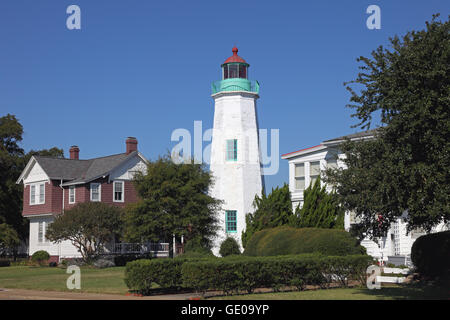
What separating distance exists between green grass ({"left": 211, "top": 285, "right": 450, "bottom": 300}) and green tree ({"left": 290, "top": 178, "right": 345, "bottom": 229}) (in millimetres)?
9626

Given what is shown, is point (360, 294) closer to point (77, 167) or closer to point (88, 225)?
point (88, 225)

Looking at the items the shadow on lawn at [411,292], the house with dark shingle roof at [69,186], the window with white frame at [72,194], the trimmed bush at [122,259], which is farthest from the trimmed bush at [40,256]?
the shadow on lawn at [411,292]

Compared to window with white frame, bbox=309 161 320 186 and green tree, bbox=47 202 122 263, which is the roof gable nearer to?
green tree, bbox=47 202 122 263

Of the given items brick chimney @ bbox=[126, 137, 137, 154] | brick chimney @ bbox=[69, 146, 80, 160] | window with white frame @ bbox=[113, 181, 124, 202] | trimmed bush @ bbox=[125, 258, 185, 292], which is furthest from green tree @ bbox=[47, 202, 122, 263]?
trimmed bush @ bbox=[125, 258, 185, 292]

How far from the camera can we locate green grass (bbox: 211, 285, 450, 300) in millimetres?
19109

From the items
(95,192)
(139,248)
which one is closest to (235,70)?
(95,192)

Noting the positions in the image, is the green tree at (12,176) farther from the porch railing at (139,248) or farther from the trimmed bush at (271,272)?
the trimmed bush at (271,272)

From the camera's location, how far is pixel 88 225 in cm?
3831

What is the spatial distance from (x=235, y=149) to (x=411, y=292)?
20.1m

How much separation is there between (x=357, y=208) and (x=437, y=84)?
5.13m

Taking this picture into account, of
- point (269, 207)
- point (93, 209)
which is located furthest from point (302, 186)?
point (93, 209)

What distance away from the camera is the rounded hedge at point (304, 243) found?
81.6 ft

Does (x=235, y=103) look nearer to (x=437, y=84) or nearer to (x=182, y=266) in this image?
(x=182, y=266)

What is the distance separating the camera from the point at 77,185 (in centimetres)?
4416
